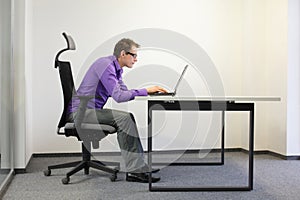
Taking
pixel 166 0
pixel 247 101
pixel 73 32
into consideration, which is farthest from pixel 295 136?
pixel 73 32

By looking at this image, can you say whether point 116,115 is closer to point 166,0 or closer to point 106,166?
point 106,166

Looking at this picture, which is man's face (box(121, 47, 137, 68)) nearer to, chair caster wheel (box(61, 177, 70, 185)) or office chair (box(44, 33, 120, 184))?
office chair (box(44, 33, 120, 184))

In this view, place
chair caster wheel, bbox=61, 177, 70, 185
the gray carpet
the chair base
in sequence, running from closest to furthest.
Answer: the gray carpet → chair caster wheel, bbox=61, 177, 70, 185 → the chair base

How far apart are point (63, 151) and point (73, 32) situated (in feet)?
4.26

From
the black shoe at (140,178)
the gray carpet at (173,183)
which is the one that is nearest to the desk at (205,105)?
the gray carpet at (173,183)

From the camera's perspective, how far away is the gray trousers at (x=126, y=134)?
291 cm

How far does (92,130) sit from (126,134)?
0.27 meters

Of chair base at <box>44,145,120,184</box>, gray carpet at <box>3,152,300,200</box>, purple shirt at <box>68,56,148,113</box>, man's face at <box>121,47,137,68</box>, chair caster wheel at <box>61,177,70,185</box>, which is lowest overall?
gray carpet at <box>3,152,300,200</box>

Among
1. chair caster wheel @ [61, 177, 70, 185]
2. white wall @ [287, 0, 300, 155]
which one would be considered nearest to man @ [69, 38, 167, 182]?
chair caster wheel @ [61, 177, 70, 185]

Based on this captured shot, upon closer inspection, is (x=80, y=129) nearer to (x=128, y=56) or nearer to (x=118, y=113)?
(x=118, y=113)

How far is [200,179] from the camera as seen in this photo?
302 centimetres

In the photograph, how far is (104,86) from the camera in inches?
119

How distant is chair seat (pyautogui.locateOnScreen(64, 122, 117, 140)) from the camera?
287 centimetres

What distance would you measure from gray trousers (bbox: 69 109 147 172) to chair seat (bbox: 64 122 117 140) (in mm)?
54
